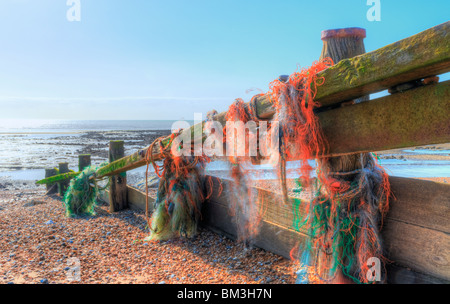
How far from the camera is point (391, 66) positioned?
2055 millimetres

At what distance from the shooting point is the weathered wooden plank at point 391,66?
184cm

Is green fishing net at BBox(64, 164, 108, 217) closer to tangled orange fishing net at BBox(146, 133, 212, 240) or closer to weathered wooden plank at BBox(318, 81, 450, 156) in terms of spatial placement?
tangled orange fishing net at BBox(146, 133, 212, 240)

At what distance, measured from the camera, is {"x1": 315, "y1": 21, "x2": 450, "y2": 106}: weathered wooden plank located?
184 centimetres

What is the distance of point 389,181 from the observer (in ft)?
9.50

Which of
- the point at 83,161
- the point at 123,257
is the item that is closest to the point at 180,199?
the point at 123,257

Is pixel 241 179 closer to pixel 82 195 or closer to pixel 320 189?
pixel 320 189

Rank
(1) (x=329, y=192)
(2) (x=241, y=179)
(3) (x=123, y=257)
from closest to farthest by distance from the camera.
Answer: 1. (1) (x=329, y=192)
2. (2) (x=241, y=179)
3. (3) (x=123, y=257)

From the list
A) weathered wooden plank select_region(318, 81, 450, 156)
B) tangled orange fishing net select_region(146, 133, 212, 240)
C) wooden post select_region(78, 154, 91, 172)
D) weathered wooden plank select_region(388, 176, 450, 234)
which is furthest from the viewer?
wooden post select_region(78, 154, 91, 172)

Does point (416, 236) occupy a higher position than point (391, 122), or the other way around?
point (391, 122)

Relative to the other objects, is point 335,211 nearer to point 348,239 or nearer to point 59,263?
point 348,239

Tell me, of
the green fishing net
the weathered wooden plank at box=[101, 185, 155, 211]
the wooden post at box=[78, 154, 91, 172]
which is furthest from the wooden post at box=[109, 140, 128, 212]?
the wooden post at box=[78, 154, 91, 172]
